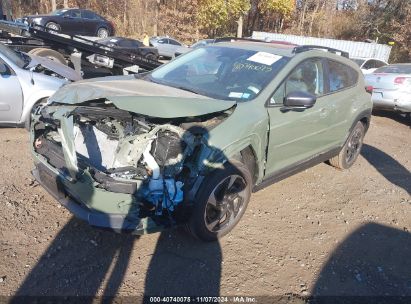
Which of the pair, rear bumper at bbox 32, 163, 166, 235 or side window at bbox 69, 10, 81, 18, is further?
side window at bbox 69, 10, 81, 18

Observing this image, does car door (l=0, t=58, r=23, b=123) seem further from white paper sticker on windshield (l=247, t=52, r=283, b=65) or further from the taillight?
the taillight

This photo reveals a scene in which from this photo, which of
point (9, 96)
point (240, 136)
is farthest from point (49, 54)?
point (240, 136)

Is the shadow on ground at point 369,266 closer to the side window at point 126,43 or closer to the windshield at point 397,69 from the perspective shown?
the windshield at point 397,69

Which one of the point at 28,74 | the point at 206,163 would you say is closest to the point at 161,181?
the point at 206,163

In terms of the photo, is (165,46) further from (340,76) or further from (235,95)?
(235,95)

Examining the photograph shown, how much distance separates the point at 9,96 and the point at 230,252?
13.8 ft

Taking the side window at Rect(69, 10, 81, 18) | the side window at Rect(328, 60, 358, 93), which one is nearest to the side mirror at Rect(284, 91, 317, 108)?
the side window at Rect(328, 60, 358, 93)

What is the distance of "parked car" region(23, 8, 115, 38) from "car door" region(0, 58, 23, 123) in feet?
44.4

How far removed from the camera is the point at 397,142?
763 cm

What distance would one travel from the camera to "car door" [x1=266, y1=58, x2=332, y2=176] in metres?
3.71

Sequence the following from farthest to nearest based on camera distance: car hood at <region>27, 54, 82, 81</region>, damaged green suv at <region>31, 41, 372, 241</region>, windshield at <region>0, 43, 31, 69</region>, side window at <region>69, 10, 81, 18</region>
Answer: side window at <region>69, 10, 81, 18</region>
car hood at <region>27, 54, 82, 81</region>
windshield at <region>0, 43, 31, 69</region>
damaged green suv at <region>31, 41, 372, 241</region>

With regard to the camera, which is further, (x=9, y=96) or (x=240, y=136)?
(x=9, y=96)

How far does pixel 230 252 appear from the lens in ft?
11.0

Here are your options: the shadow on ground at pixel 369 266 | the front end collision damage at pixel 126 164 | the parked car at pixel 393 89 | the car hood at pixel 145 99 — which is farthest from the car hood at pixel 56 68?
the parked car at pixel 393 89
